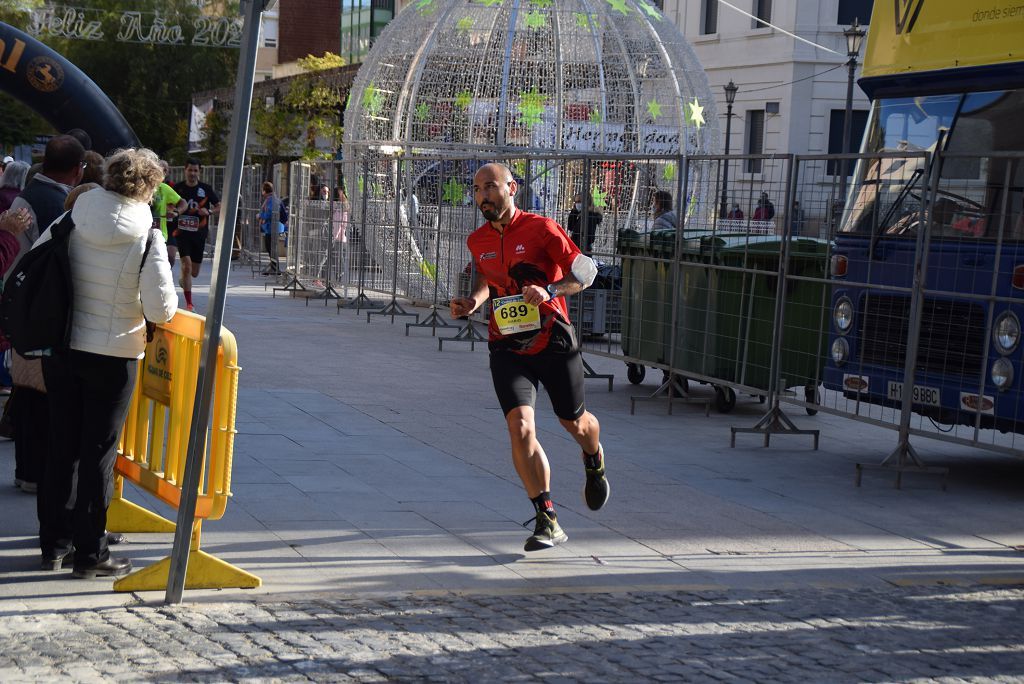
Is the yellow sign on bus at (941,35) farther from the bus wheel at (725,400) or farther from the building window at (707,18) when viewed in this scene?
the building window at (707,18)

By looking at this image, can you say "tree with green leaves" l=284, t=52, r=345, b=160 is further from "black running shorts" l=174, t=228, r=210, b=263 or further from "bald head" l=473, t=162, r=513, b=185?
"bald head" l=473, t=162, r=513, b=185

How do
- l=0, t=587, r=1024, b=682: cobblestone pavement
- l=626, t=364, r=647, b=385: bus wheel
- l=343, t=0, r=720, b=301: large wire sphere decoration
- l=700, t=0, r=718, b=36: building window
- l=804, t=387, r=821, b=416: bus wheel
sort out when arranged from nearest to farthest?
l=0, t=587, r=1024, b=682: cobblestone pavement, l=804, t=387, r=821, b=416: bus wheel, l=626, t=364, r=647, b=385: bus wheel, l=343, t=0, r=720, b=301: large wire sphere decoration, l=700, t=0, r=718, b=36: building window

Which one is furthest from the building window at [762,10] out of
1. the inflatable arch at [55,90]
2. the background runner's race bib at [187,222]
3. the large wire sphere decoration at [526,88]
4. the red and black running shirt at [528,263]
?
the red and black running shirt at [528,263]

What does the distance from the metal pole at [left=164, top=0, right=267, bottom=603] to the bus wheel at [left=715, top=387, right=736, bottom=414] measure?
698 centimetres

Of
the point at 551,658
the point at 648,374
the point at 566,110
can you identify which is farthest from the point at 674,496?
the point at 566,110

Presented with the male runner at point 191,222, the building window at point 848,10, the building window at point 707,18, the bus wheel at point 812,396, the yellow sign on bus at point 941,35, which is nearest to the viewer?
the yellow sign on bus at point 941,35

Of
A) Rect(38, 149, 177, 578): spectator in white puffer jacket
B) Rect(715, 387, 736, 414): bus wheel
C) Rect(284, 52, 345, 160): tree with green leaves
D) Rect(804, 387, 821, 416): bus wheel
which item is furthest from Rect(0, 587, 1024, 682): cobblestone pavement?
Rect(284, 52, 345, 160): tree with green leaves

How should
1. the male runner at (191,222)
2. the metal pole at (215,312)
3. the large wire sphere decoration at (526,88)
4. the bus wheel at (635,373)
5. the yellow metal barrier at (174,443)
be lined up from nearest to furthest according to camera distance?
1. the metal pole at (215,312)
2. the yellow metal barrier at (174,443)
3. the bus wheel at (635,373)
4. the male runner at (191,222)
5. the large wire sphere decoration at (526,88)

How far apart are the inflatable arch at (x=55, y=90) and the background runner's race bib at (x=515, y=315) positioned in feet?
28.3

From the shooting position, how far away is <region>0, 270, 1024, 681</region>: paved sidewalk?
533 centimetres

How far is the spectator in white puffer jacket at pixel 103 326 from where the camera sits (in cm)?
598

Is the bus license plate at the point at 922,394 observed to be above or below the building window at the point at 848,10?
below

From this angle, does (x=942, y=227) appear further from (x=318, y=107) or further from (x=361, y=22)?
(x=361, y=22)

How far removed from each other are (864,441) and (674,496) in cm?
313
